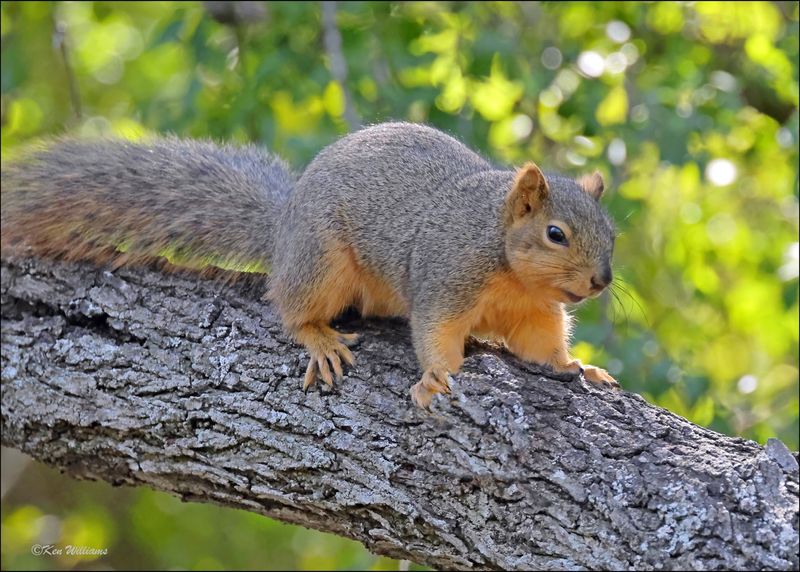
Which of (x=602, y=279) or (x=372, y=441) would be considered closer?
(x=372, y=441)

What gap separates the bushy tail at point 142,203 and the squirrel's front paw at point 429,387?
2.95ft

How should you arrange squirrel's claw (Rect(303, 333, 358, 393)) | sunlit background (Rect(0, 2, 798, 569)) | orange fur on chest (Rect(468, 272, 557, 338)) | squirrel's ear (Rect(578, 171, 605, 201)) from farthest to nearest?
1. sunlit background (Rect(0, 2, 798, 569))
2. squirrel's ear (Rect(578, 171, 605, 201))
3. orange fur on chest (Rect(468, 272, 557, 338))
4. squirrel's claw (Rect(303, 333, 358, 393))

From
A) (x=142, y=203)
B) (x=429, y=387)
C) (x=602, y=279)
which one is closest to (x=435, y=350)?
(x=429, y=387)

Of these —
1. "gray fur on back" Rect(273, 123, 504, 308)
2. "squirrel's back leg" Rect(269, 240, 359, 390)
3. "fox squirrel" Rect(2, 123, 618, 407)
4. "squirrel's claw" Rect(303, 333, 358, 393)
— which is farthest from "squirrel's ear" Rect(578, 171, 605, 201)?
"squirrel's claw" Rect(303, 333, 358, 393)

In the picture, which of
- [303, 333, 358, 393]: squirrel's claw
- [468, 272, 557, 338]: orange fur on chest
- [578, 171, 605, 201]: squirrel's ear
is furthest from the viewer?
[578, 171, 605, 201]: squirrel's ear

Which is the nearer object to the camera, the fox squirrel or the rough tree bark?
the rough tree bark

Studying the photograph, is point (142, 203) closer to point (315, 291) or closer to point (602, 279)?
point (315, 291)

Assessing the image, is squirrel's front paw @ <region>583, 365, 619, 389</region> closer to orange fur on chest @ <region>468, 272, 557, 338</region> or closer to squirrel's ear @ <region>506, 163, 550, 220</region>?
orange fur on chest @ <region>468, 272, 557, 338</region>

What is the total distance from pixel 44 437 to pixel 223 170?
1054 mm

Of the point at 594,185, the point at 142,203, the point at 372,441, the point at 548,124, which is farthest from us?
the point at 548,124

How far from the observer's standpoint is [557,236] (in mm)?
2645

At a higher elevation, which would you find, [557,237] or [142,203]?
[557,237]

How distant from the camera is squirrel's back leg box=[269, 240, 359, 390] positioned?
2723mm

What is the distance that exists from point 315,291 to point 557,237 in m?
0.69
